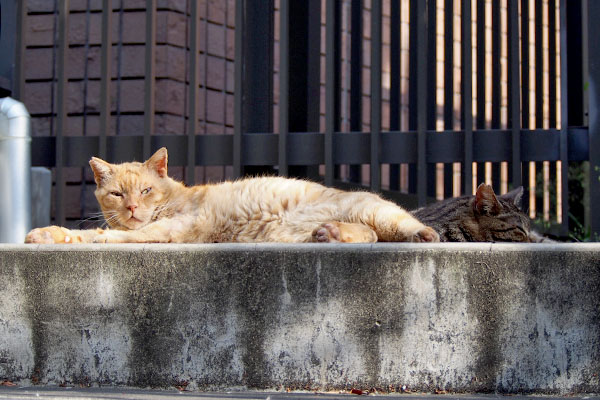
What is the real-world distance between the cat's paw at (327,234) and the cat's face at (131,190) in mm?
1092

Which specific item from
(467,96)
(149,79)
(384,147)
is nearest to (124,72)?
(149,79)

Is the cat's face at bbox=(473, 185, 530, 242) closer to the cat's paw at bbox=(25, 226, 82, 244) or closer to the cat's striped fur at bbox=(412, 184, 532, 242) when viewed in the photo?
the cat's striped fur at bbox=(412, 184, 532, 242)

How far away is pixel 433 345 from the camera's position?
2672 millimetres

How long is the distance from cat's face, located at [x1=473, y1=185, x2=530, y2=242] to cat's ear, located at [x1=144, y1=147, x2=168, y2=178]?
1.61 metres

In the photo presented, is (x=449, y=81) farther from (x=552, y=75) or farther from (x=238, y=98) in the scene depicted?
(x=238, y=98)

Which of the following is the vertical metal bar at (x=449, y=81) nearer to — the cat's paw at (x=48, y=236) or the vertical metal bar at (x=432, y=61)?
the vertical metal bar at (x=432, y=61)

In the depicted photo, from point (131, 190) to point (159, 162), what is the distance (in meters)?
0.22

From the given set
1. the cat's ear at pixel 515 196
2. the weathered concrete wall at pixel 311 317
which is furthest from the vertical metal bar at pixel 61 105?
the cat's ear at pixel 515 196

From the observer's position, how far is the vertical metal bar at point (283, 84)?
3.99 metres

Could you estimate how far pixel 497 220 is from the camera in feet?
12.1

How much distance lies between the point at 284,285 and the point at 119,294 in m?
0.63

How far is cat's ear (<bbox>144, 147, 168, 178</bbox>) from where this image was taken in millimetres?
3865

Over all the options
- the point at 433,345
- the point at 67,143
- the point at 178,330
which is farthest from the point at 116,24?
the point at 433,345

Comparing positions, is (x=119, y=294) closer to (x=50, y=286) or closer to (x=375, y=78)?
(x=50, y=286)
